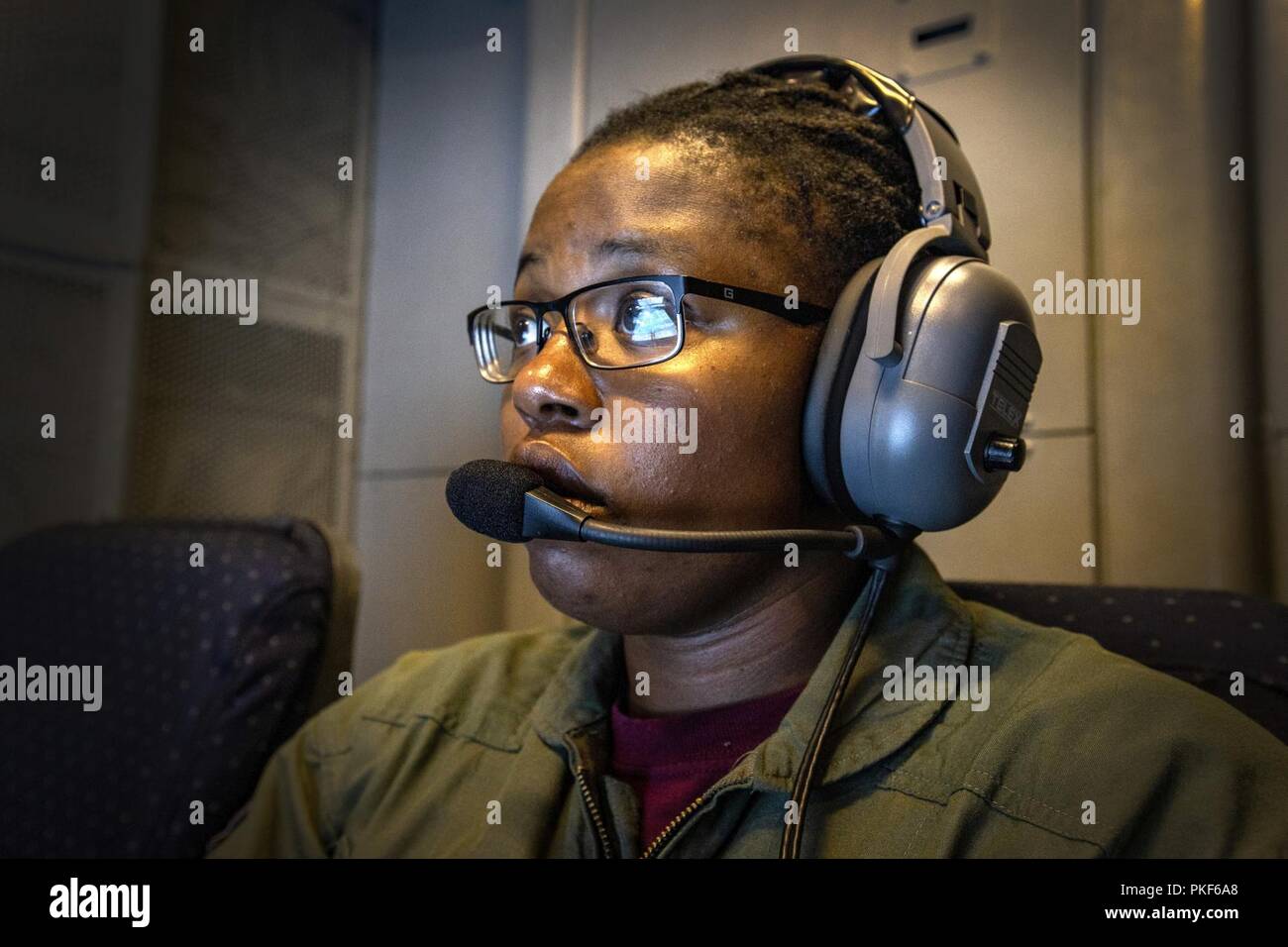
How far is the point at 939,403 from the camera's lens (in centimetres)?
58

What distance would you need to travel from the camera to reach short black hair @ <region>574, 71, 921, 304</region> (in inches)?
27.5

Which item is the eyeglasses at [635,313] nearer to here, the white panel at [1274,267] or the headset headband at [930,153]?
the headset headband at [930,153]

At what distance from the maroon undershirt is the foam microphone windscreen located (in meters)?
0.25

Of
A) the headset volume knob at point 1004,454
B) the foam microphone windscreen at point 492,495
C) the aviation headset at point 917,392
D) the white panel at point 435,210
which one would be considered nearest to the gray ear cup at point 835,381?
the aviation headset at point 917,392

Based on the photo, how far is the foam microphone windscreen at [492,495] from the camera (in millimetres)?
554

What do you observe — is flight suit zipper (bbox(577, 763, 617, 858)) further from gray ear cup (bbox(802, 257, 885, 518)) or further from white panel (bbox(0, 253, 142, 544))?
white panel (bbox(0, 253, 142, 544))

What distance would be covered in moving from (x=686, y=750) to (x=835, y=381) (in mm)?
326

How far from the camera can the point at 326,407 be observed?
115cm

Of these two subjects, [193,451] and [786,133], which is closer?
[786,133]

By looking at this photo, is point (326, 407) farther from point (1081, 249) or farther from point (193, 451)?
point (1081, 249)

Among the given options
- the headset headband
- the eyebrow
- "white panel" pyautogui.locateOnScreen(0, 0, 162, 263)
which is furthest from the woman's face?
"white panel" pyautogui.locateOnScreen(0, 0, 162, 263)

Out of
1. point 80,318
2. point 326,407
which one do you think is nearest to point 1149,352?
point 326,407

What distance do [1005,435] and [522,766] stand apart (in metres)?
0.48

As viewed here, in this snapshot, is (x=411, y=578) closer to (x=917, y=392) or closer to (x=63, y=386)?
(x=63, y=386)
